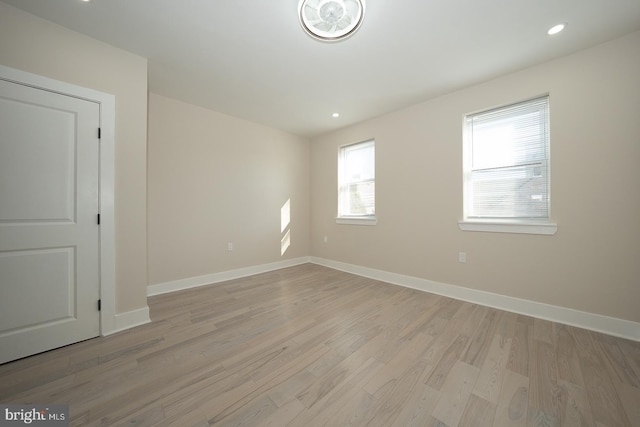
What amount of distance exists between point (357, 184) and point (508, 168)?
2.11m

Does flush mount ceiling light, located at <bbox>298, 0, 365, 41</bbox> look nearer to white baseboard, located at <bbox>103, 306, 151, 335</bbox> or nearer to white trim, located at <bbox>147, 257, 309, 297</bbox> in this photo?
white baseboard, located at <bbox>103, 306, 151, 335</bbox>

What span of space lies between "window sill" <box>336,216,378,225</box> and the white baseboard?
302 cm

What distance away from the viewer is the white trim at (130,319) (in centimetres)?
201

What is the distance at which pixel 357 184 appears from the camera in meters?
4.04

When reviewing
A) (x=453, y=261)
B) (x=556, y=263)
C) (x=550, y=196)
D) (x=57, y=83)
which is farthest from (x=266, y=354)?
(x=550, y=196)

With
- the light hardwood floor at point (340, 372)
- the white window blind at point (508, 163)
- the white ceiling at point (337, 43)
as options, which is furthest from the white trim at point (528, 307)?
the white ceiling at point (337, 43)

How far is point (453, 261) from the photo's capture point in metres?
2.82

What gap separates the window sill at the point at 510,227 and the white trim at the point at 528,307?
0.73 metres

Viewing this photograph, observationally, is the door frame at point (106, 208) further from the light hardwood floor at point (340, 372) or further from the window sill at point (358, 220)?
the window sill at point (358, 220)

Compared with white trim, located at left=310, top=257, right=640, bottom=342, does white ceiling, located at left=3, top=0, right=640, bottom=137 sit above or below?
above

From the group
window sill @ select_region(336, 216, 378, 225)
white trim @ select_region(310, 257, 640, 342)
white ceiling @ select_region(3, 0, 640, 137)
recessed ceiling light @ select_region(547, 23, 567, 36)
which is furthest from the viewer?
window sill @ select_region(336, 216, 378, 225)

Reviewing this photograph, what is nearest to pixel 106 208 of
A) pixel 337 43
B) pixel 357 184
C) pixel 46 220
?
pixel 46 220

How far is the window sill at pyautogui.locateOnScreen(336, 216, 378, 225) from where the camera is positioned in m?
3.69

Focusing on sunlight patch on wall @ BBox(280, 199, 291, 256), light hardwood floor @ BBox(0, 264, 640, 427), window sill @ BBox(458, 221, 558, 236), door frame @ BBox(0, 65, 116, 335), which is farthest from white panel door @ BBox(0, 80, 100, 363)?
window sill @ BBox(458, 221, 558, 236)
